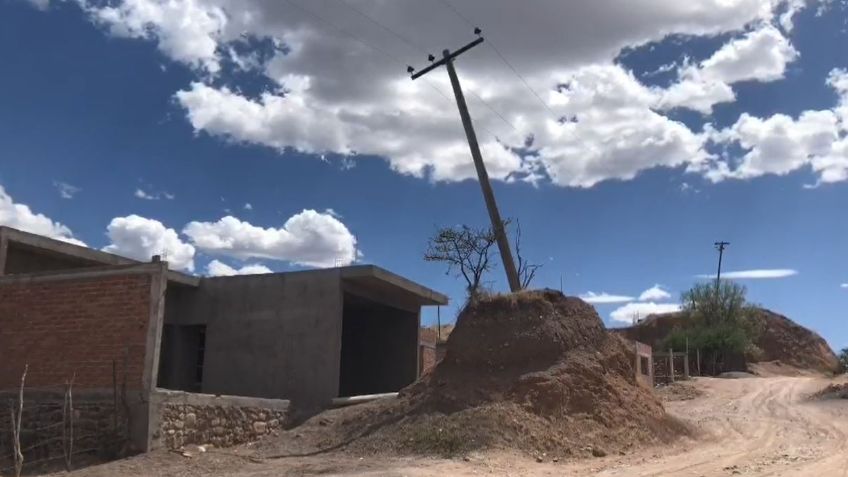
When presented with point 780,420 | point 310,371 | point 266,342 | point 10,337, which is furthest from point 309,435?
point 780,420

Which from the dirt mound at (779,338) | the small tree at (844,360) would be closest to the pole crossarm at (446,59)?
the small tree at (844,360)

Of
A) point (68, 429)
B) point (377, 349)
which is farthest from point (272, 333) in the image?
point (68, 429)

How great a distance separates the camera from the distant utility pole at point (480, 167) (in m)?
19.9

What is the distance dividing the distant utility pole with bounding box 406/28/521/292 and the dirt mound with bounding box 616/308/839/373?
2071 inches

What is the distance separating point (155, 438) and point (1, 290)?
4384 millimetres

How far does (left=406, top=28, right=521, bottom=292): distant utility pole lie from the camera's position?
65.2ft

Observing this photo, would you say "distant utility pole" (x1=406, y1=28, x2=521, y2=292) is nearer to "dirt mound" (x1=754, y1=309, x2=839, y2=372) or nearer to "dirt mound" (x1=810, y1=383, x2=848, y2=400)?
"dirt mound" (x1=810, y1=383, x2=848, y2=400)

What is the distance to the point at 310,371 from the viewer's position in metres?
16.6

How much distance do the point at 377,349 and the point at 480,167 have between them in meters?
5.99

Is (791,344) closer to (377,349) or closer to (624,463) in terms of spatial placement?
(377,349)

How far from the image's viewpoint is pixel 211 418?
45.4 ft

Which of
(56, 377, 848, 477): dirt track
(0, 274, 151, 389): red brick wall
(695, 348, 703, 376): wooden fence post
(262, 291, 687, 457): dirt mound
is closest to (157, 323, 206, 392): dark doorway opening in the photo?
(262, 291, 687, 457): dirt mound

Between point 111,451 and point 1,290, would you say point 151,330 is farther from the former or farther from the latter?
point 1,290

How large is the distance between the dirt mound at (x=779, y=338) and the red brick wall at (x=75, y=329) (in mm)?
62069
